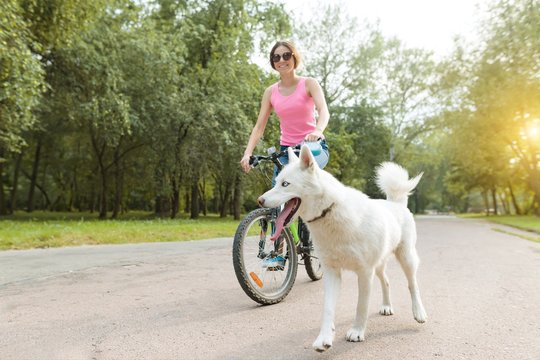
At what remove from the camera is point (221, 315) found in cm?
423

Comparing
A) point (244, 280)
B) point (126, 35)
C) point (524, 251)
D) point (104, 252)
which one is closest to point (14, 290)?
point (244, 280)

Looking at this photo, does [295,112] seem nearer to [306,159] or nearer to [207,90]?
[306,159]

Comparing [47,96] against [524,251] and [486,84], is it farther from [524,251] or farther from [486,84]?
[486,84]

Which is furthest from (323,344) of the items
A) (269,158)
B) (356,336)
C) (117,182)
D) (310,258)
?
(117,182)

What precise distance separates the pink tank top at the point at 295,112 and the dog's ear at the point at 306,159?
1653mm

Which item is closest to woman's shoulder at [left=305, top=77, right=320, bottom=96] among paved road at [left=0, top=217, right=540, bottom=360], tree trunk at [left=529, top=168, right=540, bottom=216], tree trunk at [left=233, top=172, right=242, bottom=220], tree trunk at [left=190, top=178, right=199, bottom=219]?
paved road at [left=0, top=217, right=540, bottom=360]

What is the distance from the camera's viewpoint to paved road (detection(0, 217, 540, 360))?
323cm

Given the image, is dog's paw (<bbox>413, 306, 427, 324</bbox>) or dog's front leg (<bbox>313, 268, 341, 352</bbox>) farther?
dog's paw (<bbox>413, 306, 427, 324</bbox>)

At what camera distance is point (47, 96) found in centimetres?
2075

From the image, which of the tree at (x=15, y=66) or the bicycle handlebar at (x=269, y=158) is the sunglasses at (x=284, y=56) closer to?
the bicycle handlebar at (x=269, y=158)

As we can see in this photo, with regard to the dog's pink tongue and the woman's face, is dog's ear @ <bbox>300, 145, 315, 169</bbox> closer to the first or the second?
the dog's pink tongue

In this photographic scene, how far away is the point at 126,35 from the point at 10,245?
13892 millimetres

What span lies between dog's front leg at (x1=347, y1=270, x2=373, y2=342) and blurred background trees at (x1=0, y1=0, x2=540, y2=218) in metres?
11.4

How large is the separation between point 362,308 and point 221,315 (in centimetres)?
141
